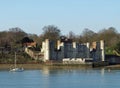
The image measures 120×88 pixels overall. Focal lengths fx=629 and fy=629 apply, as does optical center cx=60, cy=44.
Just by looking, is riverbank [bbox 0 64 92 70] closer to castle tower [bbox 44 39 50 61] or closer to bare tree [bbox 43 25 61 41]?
castle tower [bbox 44 39 50 61]

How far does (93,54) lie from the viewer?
350 ft

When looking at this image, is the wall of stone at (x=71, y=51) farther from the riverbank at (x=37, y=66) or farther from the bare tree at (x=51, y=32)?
the bare tree at (x=51, y=32)

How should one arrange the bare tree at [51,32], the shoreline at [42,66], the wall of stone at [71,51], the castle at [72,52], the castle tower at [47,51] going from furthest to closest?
the bare tree at [51,32] < the wall of stone at [71,51] < the castle at [72,52] < the castle tower at [47,51] < the shoreline at [42,66]

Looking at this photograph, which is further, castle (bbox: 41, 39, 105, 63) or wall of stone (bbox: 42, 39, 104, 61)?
wall of stone (bbox: 42, 39, 104, 61)

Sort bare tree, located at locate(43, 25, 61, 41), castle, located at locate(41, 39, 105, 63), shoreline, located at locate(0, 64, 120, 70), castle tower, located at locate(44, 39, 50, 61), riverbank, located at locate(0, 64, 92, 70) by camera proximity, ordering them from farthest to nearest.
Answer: bare tree, located at locate(43, 25, 61, 41)
castle, located at locate(41, 39, 105, 63)
castle tower, located at locate(44, 39, 50, 61)
riverbank, located at locate(0, 64, 92, 70)
shoreline, located at locate(0, 64, 120, 70)

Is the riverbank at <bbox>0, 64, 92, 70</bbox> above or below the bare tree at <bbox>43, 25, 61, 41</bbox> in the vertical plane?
below

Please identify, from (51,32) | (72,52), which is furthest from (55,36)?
(72,52)

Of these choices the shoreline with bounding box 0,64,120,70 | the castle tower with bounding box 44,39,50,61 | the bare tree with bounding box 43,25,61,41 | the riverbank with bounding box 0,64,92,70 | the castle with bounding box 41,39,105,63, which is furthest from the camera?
the bare tree with bounding box 43,25,61,41

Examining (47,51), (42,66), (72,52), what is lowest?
(42,66)

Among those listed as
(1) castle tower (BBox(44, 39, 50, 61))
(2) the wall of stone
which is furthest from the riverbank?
(2) the wall of stone

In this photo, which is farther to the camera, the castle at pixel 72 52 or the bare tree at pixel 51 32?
the bare tree at pixel 51 32

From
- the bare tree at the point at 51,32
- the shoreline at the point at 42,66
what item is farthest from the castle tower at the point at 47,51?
the bare tree at the point at 51,32

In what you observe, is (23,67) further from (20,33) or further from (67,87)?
(67,87)

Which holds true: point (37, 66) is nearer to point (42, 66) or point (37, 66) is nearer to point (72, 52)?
point (42, 66)
